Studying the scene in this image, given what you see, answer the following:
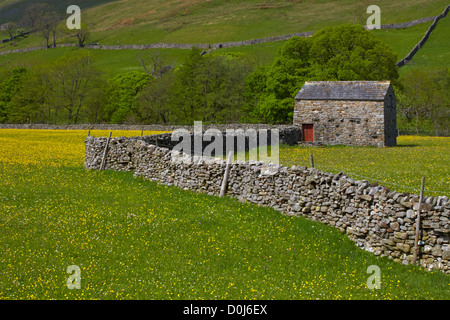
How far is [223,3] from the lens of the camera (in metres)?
195

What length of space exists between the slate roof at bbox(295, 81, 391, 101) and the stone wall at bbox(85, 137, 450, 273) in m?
26.7

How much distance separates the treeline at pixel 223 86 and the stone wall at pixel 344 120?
12.3 m

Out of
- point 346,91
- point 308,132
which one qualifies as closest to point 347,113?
point 346,91

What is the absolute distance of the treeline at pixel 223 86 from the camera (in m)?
56.8

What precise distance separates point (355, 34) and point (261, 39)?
82.1 meters

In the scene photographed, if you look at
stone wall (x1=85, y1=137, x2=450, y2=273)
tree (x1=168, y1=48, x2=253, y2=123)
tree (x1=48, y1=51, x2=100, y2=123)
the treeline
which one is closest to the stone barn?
the treeline

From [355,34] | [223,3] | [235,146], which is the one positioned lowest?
[235,146]

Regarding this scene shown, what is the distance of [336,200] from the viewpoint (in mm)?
13719

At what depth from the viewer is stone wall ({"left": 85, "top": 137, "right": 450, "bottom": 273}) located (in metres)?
11.2

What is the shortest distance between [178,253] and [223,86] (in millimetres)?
66170

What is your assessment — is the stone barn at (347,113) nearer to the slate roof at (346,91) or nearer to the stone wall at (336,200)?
the slate roof at (346,91)

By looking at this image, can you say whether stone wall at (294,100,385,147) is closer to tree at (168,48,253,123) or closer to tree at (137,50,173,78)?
tree at (168,48,253,123)

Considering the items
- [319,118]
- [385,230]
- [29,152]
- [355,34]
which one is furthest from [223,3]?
[385,230]
